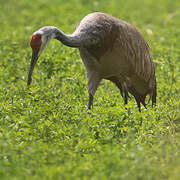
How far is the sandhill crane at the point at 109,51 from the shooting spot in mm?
6137

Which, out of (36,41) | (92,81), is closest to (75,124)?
(36,41)

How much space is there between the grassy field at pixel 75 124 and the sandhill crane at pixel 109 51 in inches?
14.1

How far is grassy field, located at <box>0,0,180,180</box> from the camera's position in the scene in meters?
4.52

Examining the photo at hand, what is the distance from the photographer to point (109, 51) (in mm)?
6469

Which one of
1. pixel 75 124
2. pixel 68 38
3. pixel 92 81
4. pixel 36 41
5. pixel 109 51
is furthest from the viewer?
pixel 92 81

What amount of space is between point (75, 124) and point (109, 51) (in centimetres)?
122

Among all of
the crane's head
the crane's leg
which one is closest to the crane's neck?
the crane's head

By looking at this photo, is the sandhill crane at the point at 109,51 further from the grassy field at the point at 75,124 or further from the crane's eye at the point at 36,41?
the grassy field at the point at 75,124

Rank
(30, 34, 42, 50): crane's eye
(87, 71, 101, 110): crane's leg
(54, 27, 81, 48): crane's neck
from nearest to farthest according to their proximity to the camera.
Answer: (30, 34, 42, 50): crane's eye
(54, 27, 81, 48): crane's neck
(87, 71, 101, 110): crane's leg

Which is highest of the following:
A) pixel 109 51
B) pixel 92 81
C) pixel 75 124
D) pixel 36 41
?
pixel 36 41

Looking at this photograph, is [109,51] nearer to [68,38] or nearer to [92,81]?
[92,81]

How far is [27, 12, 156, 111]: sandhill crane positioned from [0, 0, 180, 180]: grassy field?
0.36 metres

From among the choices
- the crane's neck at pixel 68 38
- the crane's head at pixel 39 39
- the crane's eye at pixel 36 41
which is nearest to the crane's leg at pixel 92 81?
the crane's neck at pixel 68 38

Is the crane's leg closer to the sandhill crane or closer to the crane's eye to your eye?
the sandhill crane
